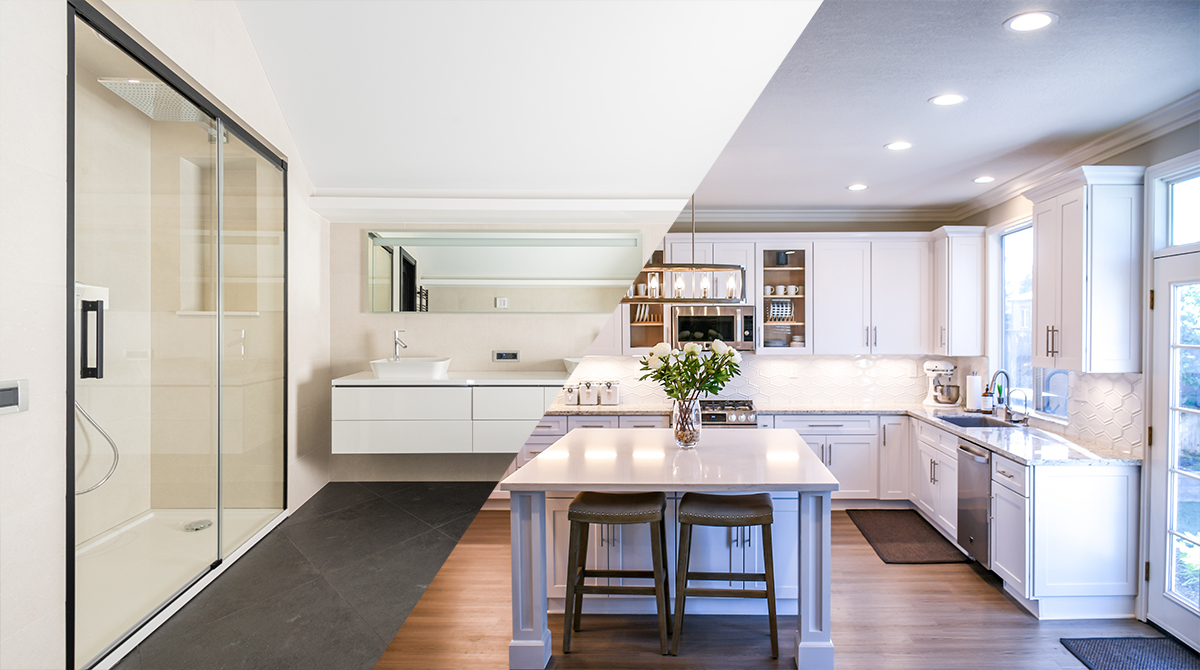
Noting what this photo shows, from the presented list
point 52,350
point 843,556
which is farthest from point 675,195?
point 843,556

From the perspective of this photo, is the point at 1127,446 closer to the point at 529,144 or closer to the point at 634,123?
the point at 634,123

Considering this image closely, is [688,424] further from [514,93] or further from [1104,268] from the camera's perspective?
[1104,268]

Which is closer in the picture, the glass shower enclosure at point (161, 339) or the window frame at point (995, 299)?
the glass shower enclosure at point (161, 339)

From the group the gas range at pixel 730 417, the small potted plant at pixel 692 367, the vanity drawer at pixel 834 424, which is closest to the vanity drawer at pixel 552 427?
the gas range at pixel 730 417

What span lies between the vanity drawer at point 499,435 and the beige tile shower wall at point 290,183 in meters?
0.34

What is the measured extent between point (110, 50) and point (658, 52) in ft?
3.47

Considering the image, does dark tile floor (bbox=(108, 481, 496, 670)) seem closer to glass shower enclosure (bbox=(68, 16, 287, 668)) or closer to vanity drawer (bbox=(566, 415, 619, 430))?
glass shower enclosure (bbox=(68, 16, 287, 668))

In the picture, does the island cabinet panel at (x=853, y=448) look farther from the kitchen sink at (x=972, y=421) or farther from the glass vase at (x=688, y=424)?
the glass vase at (x=688, y=424)

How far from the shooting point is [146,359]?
1.25m

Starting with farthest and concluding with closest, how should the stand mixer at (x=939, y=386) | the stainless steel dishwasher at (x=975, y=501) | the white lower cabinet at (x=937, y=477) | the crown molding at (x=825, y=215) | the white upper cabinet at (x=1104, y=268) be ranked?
the crown molding at (x=825, y=215) < the stand mixer at (x=939, y=386) < the white lower cabinet at (x=937, y=477) < the stainless steel dishwasher at (x=975, y=501) < the white upper cabinet at (x=1104, y=268)

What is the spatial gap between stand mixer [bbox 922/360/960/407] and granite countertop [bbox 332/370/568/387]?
2736 millimetres

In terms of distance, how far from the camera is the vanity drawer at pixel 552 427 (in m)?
3.13

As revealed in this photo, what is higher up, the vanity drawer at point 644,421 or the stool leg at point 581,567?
the vanity drawer at point 644,421

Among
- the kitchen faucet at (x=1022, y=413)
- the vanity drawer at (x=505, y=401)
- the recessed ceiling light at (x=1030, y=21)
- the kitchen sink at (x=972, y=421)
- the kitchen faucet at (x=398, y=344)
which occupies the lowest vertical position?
the kitchen sink at (x=972, y=421)
